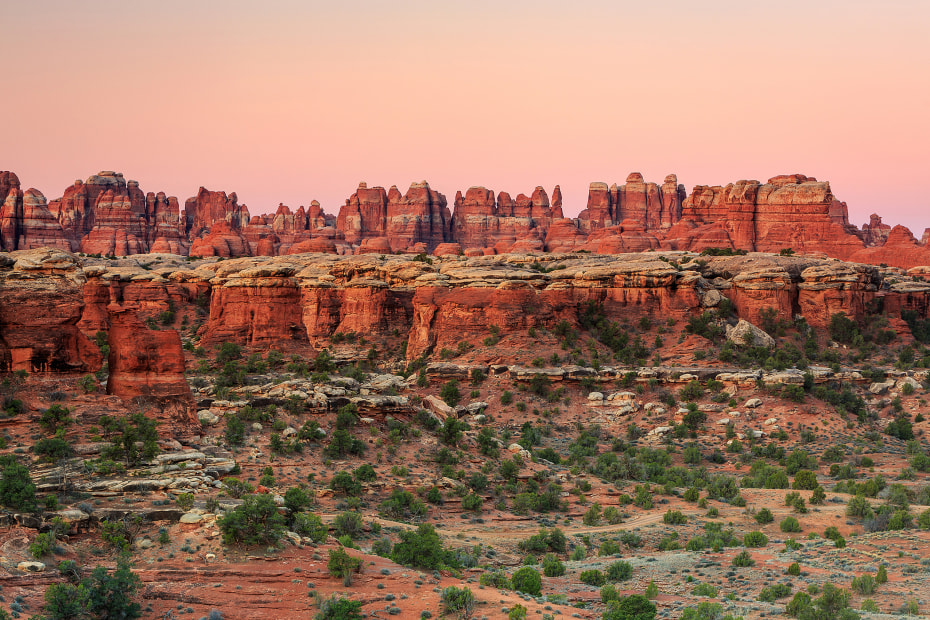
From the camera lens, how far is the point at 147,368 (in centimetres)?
2823

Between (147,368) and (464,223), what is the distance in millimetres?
123639

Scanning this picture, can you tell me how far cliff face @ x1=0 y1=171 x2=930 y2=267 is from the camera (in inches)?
3981

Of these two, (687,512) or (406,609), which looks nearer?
(406,609)

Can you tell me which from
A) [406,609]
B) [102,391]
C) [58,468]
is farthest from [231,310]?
[406,609]

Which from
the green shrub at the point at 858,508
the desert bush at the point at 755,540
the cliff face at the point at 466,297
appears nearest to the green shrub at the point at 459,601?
the desert bush at the point at 755,540

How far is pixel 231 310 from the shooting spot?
6031 centimetres

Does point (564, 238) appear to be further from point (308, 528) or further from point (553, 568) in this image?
point (308, 528)

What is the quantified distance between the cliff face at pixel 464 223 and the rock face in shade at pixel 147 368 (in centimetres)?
7424

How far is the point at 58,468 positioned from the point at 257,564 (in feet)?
27.6

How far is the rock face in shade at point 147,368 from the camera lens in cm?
2775

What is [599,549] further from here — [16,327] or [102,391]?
[16,327]

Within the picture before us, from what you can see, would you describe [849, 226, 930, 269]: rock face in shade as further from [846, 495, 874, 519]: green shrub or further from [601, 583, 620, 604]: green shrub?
[601, 583, 620, 604]: green shrub

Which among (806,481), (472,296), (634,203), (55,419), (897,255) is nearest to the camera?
(55,419)

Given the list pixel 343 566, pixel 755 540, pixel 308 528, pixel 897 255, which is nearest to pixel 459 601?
pixel 343 566
